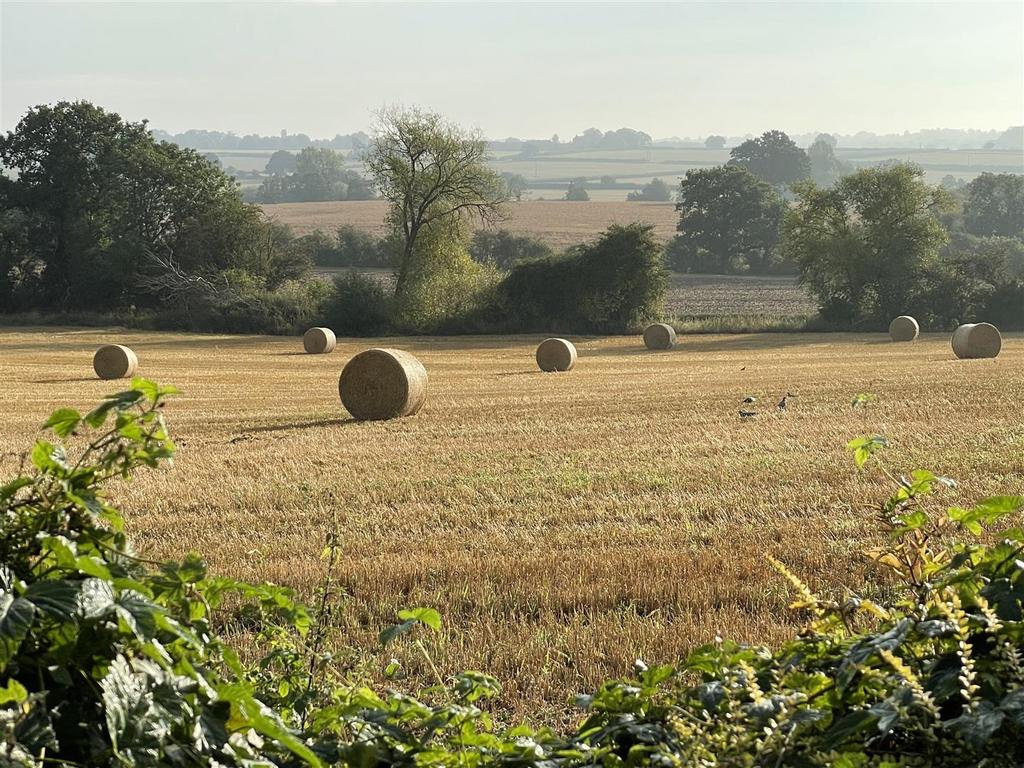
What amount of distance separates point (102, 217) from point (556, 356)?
1269 inches

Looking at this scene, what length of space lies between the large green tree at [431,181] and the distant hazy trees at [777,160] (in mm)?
89074

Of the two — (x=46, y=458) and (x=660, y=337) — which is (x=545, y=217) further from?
(x=46, y=458)

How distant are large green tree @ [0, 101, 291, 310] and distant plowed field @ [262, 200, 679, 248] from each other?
32009 mm

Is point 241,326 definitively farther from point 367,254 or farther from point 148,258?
point 367,254

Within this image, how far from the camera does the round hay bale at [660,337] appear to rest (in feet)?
139

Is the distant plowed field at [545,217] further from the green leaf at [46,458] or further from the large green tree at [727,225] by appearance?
the green leaf at [46,458]

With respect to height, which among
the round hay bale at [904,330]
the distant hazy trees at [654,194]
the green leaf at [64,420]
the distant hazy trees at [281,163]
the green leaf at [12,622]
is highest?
the distant hazy trees at [281,163]

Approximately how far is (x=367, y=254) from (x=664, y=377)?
51173 mm

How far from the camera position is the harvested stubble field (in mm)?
6887

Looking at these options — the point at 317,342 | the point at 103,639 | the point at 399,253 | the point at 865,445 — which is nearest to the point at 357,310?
the point at 399,253

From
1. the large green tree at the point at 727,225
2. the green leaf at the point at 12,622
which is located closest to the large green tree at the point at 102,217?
the large green tree at the point at 727,225

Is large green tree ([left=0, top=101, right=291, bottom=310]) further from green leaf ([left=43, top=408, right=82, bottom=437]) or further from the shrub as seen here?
green leaf ([left=43, top=408, right=82, bottom=437])

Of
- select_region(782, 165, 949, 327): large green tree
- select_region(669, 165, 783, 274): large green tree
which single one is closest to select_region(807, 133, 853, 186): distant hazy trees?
select_region(669, 165, 783, 274): large green tree

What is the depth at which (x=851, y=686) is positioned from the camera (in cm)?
300
